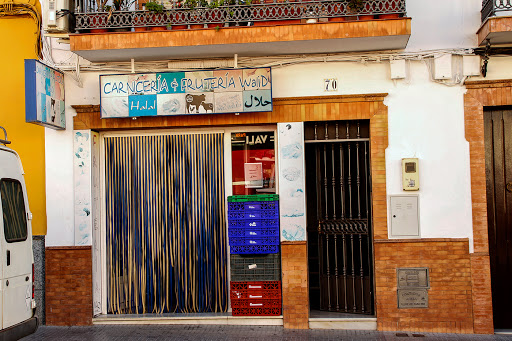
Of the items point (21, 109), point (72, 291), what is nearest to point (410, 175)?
point (72, 291)

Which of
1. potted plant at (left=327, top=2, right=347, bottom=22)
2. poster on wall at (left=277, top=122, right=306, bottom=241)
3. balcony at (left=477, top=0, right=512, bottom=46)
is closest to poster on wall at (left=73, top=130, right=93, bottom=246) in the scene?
poster on wall at (left=277, top=122, right=306, bottom=241)

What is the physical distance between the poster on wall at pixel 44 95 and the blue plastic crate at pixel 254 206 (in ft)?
9.92

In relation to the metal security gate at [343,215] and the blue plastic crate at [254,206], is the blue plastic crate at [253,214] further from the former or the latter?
the metal security gate at [343,215]

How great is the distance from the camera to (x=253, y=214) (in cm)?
845

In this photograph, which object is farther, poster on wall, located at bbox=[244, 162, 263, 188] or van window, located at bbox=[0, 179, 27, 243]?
poster on wall, located at bbox=[244, 162, 263, 188]

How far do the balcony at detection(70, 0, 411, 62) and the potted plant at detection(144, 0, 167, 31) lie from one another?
2cm

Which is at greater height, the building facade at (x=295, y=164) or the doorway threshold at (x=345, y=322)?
the building facade at (x=295, y=164)

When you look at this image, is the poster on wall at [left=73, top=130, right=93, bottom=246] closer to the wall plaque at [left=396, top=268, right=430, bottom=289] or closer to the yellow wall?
the yellow wall

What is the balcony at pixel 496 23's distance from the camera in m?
7.50

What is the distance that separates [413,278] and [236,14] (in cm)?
478

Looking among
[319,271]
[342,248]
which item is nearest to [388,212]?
[342,248]

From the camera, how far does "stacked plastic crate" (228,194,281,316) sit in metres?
8.41

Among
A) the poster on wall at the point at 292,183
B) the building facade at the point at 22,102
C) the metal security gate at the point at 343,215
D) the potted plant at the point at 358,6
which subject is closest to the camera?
the potted plant at the point at 358,6

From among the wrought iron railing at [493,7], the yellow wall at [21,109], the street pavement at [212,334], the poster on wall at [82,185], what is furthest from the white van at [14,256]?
→ the wrought iron railing at [493,7]
